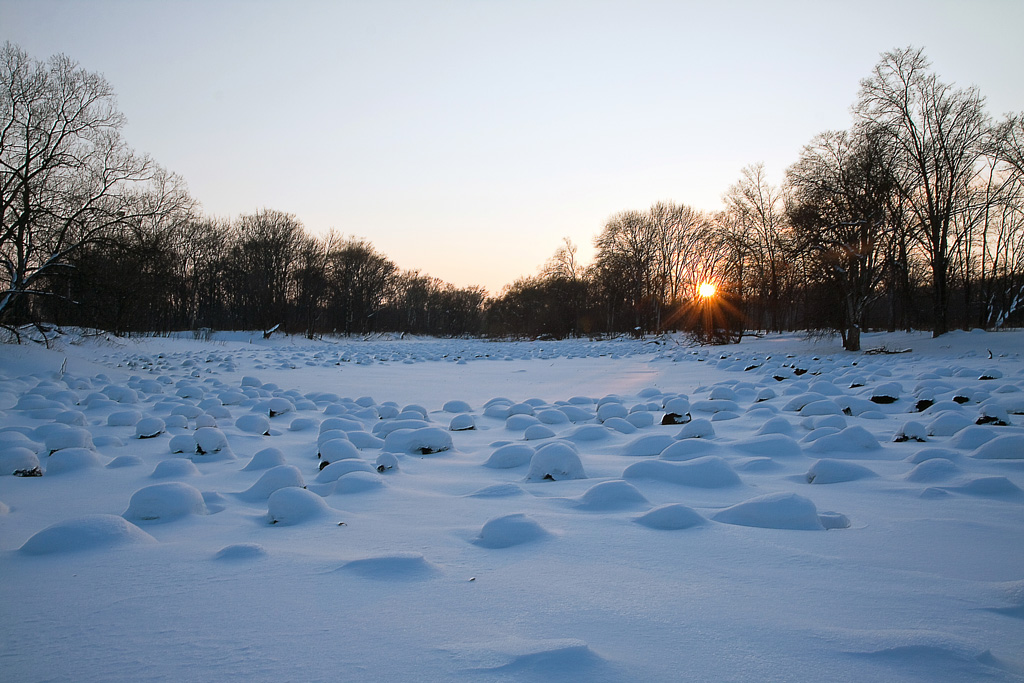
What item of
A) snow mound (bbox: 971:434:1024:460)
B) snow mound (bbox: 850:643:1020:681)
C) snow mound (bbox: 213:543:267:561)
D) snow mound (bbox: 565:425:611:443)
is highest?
snow mound (bbox: 971:434:1024:460)

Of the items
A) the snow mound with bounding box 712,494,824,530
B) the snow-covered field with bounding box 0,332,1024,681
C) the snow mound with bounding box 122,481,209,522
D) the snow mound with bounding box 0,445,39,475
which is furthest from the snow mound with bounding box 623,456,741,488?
the snow mound with bounding box 0,445,39,475

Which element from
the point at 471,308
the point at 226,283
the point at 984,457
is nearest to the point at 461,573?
the point at 984,457

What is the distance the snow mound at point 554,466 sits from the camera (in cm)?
223

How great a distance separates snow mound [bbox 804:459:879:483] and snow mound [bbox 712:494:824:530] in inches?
23.1

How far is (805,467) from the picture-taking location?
7.62ft

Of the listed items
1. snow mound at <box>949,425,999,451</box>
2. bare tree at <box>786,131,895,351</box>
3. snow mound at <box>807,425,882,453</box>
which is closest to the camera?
snow mound at <box>949,425,999,451</box>

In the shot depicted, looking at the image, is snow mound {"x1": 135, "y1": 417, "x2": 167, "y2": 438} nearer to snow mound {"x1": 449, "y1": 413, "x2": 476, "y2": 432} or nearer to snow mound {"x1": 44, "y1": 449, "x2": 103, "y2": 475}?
snow mound {"x1": 44, "y1": 449, "x2": 103, "y2": 475}

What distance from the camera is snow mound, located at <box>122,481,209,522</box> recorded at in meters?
1.71

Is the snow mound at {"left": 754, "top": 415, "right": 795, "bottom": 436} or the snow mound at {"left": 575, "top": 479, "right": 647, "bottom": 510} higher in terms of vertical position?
the snow mound at {"left": 754, "top": 415, "right": 795, "bottom": 436}

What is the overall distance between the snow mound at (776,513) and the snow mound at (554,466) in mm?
719

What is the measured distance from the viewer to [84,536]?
142cm

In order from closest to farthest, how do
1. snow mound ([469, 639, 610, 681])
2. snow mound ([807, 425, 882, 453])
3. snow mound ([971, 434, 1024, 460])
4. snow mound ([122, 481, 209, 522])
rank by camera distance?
snow mound ([469, 639, 610, 681]), snow mound ([122, 481, 209, 522]), snow mound ([971, 434, 1024, 460]), snow mound ([807, 425, 882, 453])

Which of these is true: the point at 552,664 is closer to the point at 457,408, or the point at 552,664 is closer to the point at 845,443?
the point at 845,443

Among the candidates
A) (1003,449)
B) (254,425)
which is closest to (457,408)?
(254,425)
